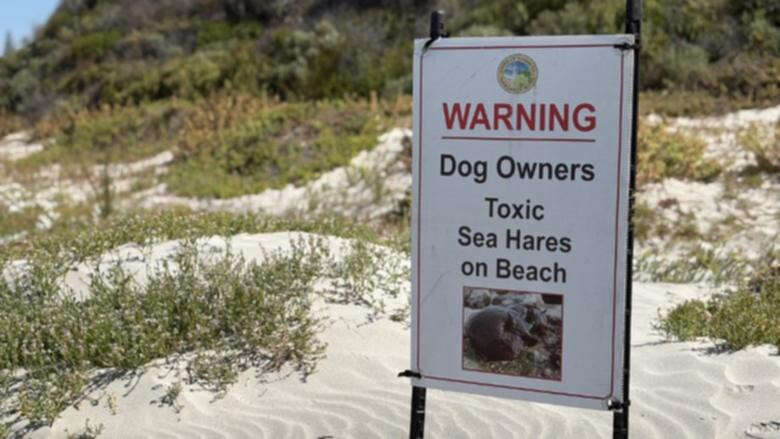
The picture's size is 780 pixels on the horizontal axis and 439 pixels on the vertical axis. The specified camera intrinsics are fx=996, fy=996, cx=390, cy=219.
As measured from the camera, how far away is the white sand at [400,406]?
185 inches

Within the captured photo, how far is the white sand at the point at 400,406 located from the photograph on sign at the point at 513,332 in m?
0.67

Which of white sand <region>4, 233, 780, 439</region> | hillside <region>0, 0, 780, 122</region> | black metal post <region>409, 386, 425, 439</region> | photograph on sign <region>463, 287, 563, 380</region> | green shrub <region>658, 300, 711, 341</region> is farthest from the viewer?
hillside <region>0, 0, 780, 122</region>

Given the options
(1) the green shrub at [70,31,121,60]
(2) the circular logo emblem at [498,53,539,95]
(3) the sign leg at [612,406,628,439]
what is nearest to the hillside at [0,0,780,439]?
(3) the sign leg at [612,406,628,439]

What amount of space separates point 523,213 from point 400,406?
1.49 metres

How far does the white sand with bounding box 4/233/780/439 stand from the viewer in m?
4.69

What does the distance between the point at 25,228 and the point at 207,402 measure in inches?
313

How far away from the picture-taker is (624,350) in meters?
3.95

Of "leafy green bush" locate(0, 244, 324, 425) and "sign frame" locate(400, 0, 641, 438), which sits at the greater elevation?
"sign frame" locate(400, 0, 641, 438)

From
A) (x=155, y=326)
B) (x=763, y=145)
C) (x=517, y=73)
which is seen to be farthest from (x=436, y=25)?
(x=763, y=145)

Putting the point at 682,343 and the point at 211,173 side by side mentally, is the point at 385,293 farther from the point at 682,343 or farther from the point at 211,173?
the point at 211,173

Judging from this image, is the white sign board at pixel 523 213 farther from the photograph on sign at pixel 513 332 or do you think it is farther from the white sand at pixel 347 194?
the white sand at pixel 347 194

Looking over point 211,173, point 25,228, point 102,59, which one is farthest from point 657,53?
point 102,59

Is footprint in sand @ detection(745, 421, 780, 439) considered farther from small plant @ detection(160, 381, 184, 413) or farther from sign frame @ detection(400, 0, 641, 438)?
small plant @ detection(160, 381, 184, 413)

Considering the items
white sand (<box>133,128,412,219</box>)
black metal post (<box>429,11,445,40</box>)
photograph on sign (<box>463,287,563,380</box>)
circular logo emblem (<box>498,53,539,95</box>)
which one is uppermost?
black metal post (<box>429,11,445,40</box>)
